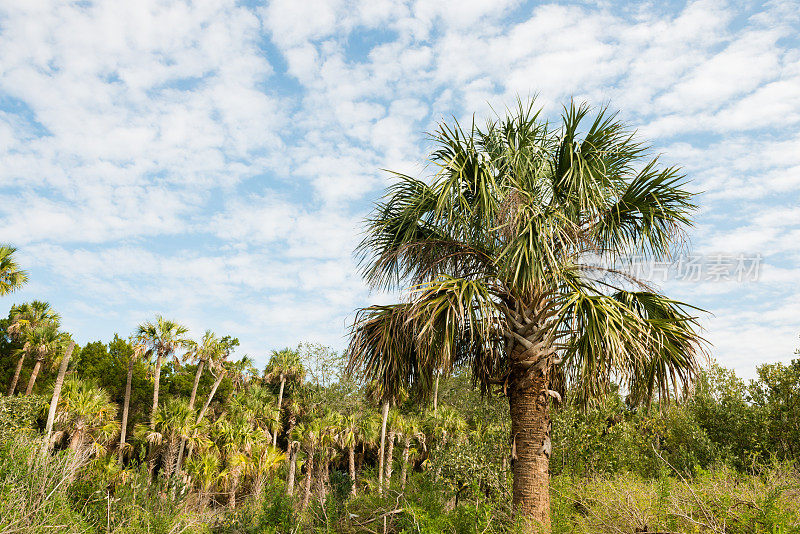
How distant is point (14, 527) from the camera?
7.35 meters

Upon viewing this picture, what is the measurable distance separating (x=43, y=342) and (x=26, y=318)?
432 cm

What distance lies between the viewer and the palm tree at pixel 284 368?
1351 inches

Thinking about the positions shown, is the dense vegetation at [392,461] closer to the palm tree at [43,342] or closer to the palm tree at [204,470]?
the palm tree at [204,470]

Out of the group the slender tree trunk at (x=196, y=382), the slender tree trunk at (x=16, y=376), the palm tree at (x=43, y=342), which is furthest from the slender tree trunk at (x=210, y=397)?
the slender tree trunk at (x=16, y=376)

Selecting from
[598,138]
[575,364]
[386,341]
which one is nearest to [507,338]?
[575,364]

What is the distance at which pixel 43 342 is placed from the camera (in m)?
24.3

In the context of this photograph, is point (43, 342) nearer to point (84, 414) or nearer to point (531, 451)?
point (84, 414)

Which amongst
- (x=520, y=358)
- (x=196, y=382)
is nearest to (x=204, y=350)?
(x=196, y=382)

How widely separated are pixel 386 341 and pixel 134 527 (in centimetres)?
621

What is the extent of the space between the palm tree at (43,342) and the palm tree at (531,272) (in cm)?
2259

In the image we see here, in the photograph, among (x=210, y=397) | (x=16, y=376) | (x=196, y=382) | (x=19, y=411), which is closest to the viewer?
(x=19, y=411)

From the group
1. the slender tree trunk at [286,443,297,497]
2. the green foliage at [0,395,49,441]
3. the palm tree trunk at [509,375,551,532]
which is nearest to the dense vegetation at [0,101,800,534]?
the palm tree trunk at [509,375,551,532]

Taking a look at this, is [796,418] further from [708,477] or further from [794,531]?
[794,531]

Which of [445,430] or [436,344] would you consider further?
[445,430]
